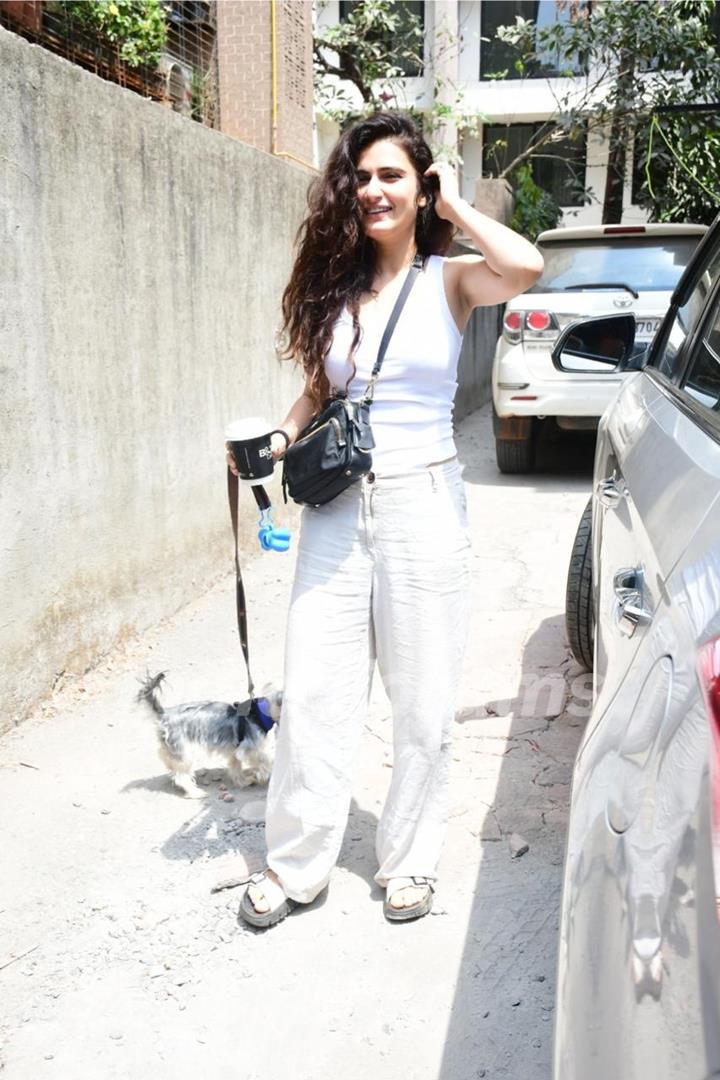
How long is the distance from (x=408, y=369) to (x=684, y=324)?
34.9 inches

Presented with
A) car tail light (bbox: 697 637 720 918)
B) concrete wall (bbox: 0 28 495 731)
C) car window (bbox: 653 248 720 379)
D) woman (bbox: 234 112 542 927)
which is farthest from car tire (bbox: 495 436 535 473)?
car tail light (bbox: 697 637 720 918)

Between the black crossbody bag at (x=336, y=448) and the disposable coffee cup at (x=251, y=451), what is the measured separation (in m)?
0.06

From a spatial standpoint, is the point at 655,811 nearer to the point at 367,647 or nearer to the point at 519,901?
the point at 367,647

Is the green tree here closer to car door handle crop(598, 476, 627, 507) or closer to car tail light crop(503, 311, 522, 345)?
car tail light crop(503, 311, 522, 345)

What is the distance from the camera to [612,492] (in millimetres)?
2711

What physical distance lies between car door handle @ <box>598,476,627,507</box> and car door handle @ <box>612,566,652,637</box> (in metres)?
0.47

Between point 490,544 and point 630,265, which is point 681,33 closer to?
point 630,265

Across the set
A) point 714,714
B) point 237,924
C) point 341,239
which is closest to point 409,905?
point 237,924

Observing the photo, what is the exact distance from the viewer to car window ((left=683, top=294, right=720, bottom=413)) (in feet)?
7.18

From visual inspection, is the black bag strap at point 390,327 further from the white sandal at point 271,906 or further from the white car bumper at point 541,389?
the white car bumper at point 541,389

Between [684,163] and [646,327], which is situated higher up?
[684,163]

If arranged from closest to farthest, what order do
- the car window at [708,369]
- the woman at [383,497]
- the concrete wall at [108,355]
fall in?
1. the car window at [708,369]
2. the woman at [383,497]
3. the concrete wall at [108,355]

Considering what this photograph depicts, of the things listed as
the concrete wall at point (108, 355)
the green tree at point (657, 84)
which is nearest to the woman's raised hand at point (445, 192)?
the concrete wall at point (108, 355)

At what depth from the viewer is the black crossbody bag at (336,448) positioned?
249 centimetres
